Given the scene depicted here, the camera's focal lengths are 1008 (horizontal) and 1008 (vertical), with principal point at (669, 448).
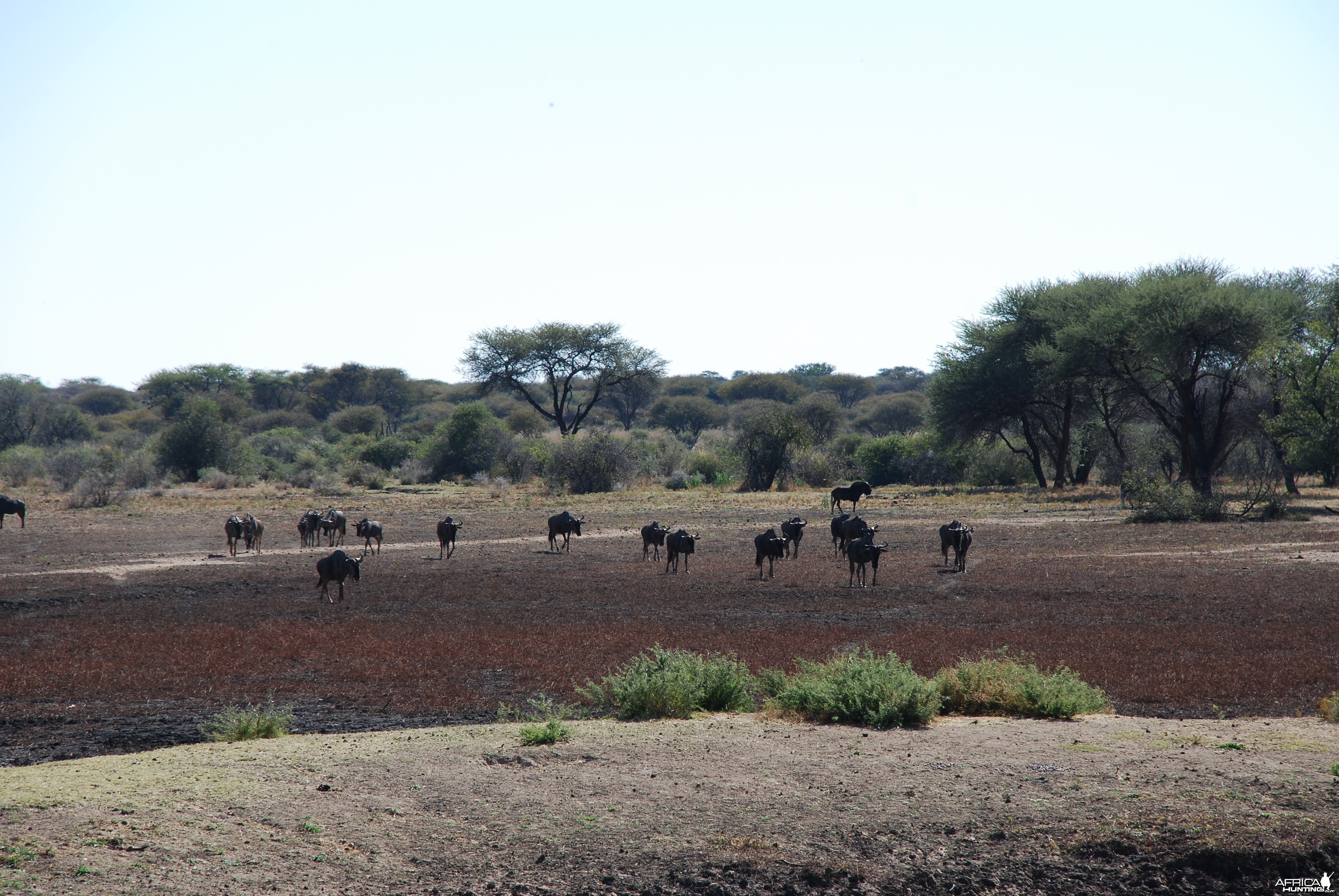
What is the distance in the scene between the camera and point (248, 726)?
9.46 meters

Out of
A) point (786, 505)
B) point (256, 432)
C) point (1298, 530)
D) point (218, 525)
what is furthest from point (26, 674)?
point (256, 432)

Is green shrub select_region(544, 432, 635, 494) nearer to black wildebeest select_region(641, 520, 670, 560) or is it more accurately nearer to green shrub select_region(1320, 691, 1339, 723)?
black wildebeest select_region(641, 520, 670, 560)

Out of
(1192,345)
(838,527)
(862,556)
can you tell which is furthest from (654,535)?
(1192,345)

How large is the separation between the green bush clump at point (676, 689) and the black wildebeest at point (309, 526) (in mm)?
20906

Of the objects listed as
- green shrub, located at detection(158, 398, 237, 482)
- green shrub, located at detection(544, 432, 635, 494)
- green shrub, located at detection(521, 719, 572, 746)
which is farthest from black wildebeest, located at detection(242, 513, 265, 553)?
green shrub, located at detection(158, 398, 237, 482)

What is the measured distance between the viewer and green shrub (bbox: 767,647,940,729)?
371 inches

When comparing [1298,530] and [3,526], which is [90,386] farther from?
[1298,530]

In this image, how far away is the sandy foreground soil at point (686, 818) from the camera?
6176 millimetres

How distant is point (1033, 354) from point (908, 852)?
44.5m

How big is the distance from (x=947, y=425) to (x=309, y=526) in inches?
1325

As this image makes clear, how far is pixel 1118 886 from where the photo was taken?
6.41 meters

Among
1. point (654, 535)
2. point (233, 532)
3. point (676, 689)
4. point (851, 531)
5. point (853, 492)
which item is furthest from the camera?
point (853, 492)

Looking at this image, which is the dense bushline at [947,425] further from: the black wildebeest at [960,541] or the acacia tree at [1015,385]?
the black wildebeest at [960,541]

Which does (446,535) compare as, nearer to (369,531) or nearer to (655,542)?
(369,531)
